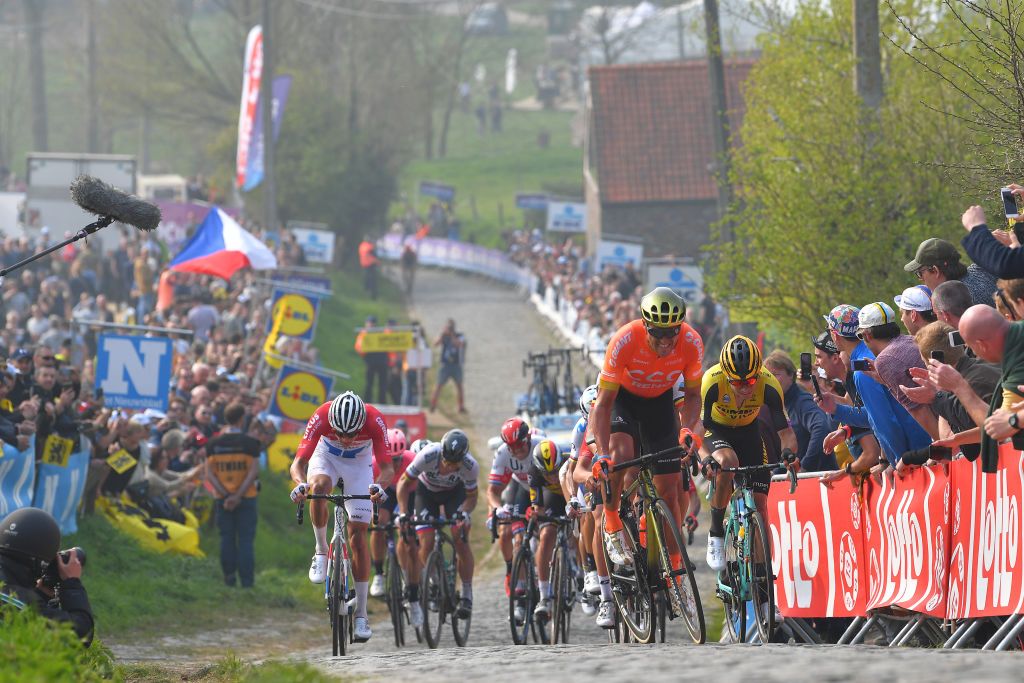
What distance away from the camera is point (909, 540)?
1009 centimetres

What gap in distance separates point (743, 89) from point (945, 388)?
19.5 metres

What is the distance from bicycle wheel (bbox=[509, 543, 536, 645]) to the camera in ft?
48.2

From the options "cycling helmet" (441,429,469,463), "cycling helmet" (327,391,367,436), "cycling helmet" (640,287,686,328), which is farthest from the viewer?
"cycling helmet" (441,429,469,463)

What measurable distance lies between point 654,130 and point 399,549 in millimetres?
45898

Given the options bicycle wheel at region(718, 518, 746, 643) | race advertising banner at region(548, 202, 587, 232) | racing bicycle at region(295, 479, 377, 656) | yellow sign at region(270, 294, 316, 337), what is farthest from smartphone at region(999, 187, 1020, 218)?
race advertising banner at region(548, 202, 587, 232)

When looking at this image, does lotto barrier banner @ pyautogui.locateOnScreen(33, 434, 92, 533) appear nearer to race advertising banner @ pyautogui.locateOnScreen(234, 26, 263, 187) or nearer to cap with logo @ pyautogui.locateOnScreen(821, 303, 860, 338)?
cap with logo @ pyautogui.locateOnScreen(821, 303, 860, 338)

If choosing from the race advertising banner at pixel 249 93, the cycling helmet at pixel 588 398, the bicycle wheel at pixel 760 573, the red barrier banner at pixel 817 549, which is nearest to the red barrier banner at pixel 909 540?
the red barrier banner at pixel 817 549

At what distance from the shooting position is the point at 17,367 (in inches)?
683

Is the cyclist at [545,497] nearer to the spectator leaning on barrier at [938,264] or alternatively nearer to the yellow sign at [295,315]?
the spectator leaning on barrier at [938,264]

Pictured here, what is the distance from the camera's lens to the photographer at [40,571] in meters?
8.13

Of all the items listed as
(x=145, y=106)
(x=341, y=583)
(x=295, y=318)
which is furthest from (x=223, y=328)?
(x=145, y=106)

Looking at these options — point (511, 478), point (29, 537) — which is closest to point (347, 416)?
point (511, 478)

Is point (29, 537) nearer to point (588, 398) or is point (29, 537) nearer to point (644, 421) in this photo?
point (644, 421)

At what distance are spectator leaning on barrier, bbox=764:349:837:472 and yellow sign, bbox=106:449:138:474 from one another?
8319 millimetres
